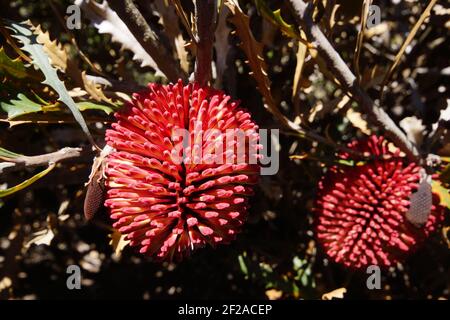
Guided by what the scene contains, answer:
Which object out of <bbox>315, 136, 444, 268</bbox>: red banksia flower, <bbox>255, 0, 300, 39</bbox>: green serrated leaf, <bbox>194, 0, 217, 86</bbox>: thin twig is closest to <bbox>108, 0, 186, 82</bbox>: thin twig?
<bbox>194, 0, 217, 86</bbox>: thin twig

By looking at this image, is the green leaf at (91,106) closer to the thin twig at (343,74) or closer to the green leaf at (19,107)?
the green leaf at (19,107)

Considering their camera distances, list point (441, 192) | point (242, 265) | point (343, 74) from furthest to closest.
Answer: point (242, 265) → point (441, 192) → point (343, 74)

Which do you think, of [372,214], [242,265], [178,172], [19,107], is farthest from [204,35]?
[242,265]

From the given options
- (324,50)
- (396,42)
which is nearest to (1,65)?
(324,50)

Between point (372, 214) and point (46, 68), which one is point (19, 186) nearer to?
point (46, 68)

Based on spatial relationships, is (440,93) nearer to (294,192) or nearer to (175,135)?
(294,192)

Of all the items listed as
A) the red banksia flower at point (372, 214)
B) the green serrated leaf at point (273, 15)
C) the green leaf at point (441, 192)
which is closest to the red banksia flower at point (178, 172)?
the green serrated leaf at point (273, 15)
